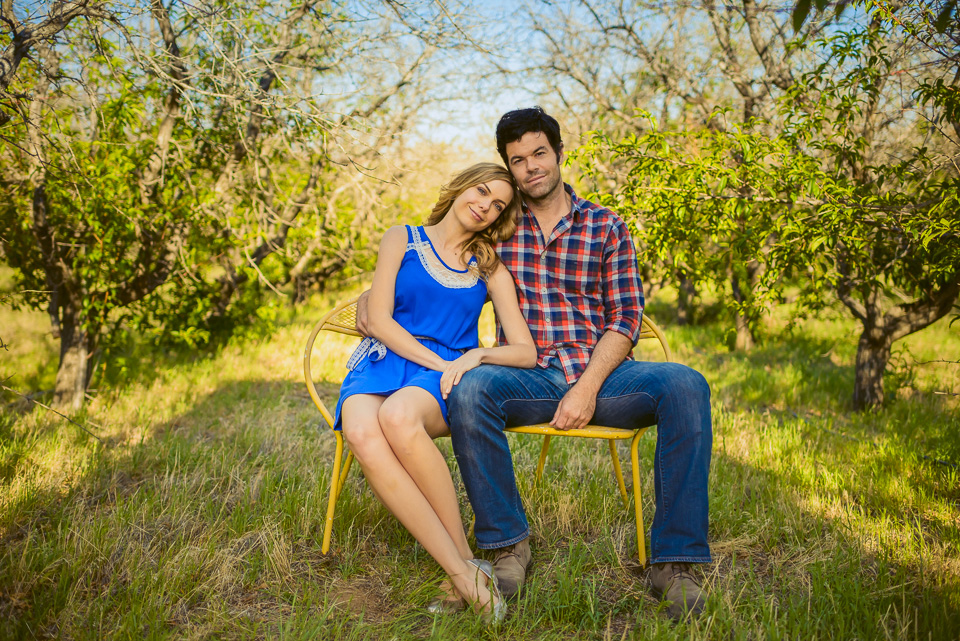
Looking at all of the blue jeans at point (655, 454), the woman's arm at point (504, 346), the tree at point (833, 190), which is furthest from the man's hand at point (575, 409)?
the tree at point (833, 190)

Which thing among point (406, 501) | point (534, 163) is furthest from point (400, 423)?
point (534, 163)

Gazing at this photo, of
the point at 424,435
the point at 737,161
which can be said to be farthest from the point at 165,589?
the point at 737,161

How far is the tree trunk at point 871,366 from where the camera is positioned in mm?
4555

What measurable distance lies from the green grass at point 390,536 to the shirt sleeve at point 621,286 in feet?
2.67

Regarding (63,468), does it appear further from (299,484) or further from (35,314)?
(35,314)

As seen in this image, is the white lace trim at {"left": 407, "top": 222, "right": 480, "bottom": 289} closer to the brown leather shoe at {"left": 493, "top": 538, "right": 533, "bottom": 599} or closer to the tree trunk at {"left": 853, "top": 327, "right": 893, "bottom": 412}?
the brown leather shoe at {"left": 493, "top": 538, "right": 533, "bottom": 599}

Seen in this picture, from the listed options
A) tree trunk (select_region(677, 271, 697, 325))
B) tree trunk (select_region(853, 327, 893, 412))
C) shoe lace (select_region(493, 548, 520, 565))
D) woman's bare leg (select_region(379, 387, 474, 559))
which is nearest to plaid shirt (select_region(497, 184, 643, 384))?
woman's bare leg (select_region(379, 387, 474, 559))

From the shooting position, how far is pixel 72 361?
14.8ft

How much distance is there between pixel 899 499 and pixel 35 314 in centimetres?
936

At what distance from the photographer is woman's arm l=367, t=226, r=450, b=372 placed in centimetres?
249

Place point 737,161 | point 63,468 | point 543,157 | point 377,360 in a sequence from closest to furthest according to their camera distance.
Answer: point 377,360 → point 543,157 → point 63,468 → point 737,161

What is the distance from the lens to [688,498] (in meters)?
2.16

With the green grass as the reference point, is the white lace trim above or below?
above

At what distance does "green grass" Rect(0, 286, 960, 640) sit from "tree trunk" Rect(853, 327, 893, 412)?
28cm
